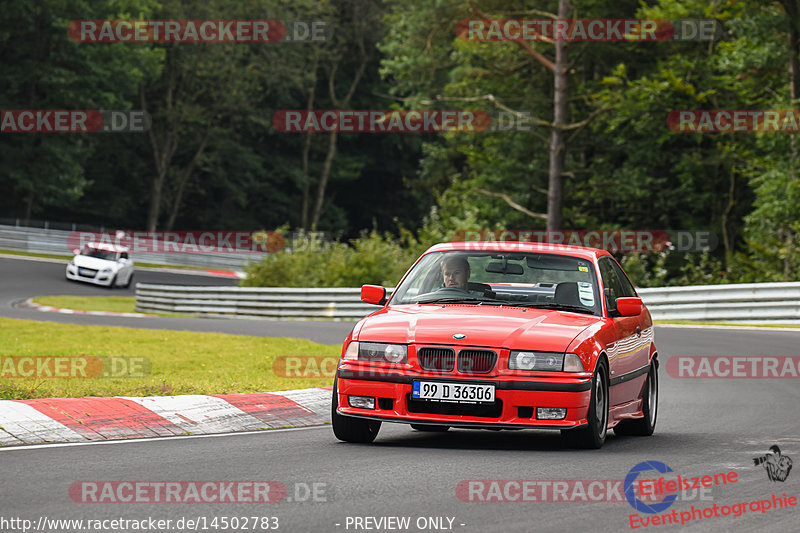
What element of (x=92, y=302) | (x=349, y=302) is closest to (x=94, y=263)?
(x=92, y=302)

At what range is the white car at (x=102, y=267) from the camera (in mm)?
42531

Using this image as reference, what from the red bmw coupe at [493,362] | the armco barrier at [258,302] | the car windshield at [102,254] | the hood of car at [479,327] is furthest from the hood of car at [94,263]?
the hood of car at [479,327]

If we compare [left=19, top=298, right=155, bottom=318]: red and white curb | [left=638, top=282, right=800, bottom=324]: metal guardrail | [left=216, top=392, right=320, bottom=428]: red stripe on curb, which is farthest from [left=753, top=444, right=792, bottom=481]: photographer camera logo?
[left=19, top=298, right=155, bottom=318]: red and white curb

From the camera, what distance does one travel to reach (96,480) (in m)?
7.37

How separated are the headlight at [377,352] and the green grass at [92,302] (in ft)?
82.4

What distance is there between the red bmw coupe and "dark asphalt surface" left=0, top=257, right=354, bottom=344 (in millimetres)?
11621

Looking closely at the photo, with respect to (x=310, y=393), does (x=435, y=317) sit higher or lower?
higher

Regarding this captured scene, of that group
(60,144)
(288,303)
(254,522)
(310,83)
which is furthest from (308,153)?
(254,522)

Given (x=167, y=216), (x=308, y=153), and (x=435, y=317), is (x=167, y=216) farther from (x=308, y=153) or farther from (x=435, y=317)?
(x=435, y=317)

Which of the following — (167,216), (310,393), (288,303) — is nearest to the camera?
(310,393)

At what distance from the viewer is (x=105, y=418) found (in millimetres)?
9945

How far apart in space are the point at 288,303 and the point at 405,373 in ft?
71.0

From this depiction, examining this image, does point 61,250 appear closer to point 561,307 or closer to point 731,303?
point 731,303

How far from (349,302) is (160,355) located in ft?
38.4
